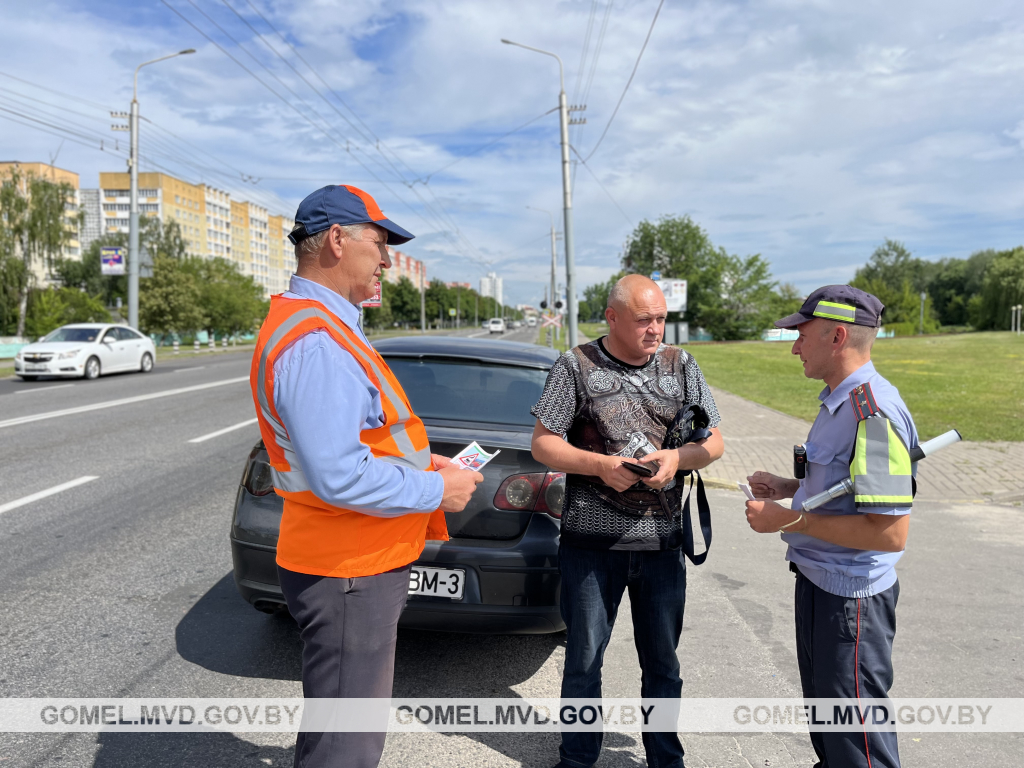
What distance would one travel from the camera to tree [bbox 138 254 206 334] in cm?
4716

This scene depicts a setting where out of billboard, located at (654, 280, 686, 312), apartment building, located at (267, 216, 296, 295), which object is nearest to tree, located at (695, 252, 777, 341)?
billboard, located at (654, 280, 686, 312)

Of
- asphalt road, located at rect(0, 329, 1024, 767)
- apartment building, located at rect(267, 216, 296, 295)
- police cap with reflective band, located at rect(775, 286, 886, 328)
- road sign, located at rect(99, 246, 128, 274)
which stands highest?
apartment building, located at rect(267, 216, 296, 295)

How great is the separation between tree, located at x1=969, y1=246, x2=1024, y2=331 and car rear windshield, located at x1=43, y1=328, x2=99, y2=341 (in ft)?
306

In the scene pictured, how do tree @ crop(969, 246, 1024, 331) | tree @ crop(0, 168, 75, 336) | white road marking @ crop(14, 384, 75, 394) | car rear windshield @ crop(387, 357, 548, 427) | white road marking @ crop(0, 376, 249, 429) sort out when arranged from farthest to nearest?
tree @ crop(969, 246, 1024, 331), tree @ crop(0, 168, 75, 336), white road marking @ crop(14, 384, 75, 394), white road marking @ crop(0, 376, 249, 429), car rear windshield @ crop(387, 357, 548, 427)

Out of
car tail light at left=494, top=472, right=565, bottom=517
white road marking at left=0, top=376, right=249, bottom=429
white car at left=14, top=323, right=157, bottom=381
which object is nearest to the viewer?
car tail light at left=494, top=472, right=565, bottom=517

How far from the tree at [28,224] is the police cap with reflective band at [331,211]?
173 feet

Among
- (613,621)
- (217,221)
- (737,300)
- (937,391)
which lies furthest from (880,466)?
(217,221)

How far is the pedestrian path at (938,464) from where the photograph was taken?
7719 millimetres

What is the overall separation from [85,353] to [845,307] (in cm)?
2199

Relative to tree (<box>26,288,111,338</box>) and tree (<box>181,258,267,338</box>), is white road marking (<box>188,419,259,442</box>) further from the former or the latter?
tree (<box>181,258,267,338</box>)

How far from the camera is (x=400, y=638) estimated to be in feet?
12.7

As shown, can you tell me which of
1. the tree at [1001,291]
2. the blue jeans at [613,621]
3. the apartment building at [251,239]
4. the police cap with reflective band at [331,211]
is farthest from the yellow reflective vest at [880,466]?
the apartment building at [251,239]

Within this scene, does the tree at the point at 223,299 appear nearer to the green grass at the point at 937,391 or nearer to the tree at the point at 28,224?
the tree at the point at 28,224

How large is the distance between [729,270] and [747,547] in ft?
203
